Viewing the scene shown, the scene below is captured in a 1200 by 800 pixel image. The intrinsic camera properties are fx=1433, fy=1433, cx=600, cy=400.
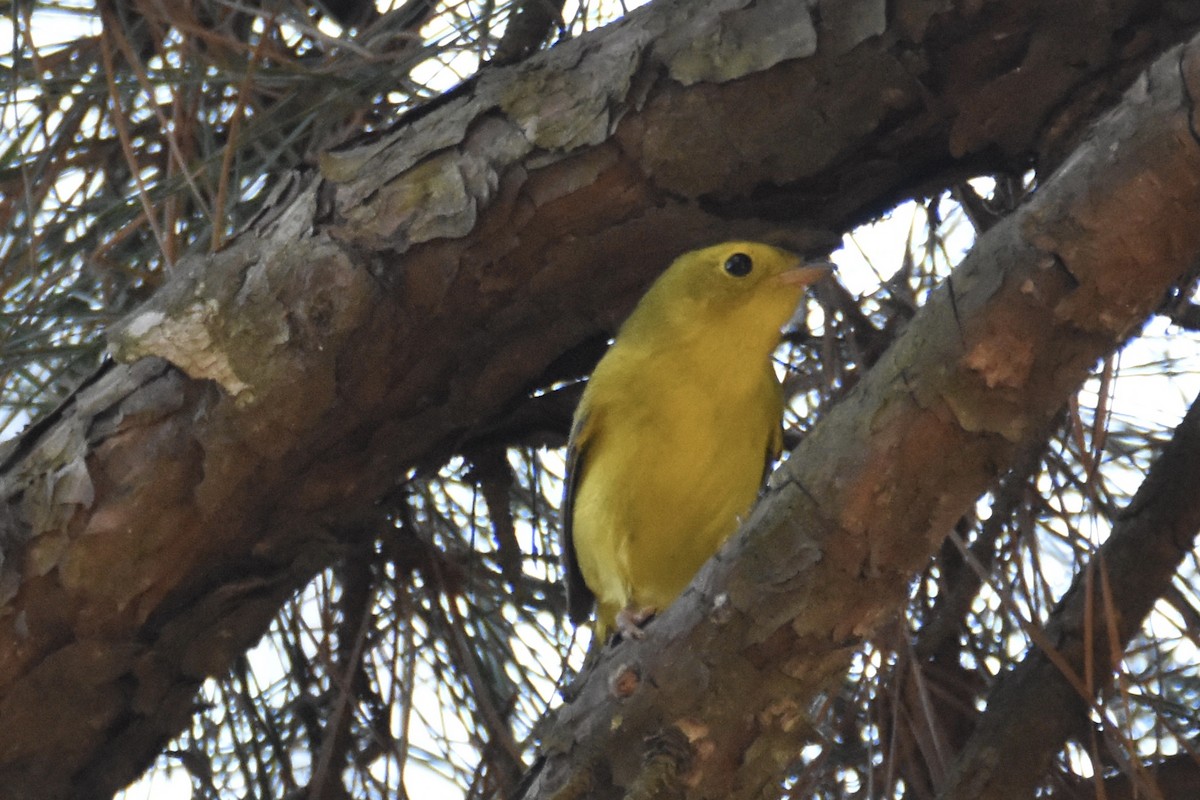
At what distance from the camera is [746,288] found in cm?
262

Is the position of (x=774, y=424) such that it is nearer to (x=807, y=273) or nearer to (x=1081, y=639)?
(x=807, y=273)

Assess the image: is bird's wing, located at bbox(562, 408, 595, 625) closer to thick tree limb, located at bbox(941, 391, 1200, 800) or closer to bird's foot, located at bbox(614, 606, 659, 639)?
bird's foot, located at bbox(614, 606, 659, 639)

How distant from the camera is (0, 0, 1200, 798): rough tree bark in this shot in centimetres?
210

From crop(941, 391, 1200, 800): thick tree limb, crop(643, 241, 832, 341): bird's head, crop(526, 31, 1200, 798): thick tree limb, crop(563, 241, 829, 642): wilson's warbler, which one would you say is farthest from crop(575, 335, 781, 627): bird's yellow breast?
crop(526, 31, 1200, 798): thick tree limb

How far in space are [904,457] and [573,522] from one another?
51.4 inches

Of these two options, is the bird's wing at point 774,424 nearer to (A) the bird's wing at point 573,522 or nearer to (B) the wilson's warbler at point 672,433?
(B) the wilson's warbler at point 672,433

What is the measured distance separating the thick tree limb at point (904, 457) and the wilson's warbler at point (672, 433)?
924mm

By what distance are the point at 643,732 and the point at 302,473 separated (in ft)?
2.83

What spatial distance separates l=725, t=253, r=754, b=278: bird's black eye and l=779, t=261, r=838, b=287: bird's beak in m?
0.07

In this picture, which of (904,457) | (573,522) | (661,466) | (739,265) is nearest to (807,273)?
(739,265)

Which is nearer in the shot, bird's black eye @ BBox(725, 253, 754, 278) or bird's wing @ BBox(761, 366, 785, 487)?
bird's black eye @ BBox(725, 253, 754, 278)

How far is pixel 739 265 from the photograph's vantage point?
2574mm

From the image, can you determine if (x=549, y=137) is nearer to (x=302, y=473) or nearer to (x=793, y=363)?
(x=302, y=473)

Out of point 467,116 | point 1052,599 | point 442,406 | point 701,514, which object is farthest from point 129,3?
point 1052,599
